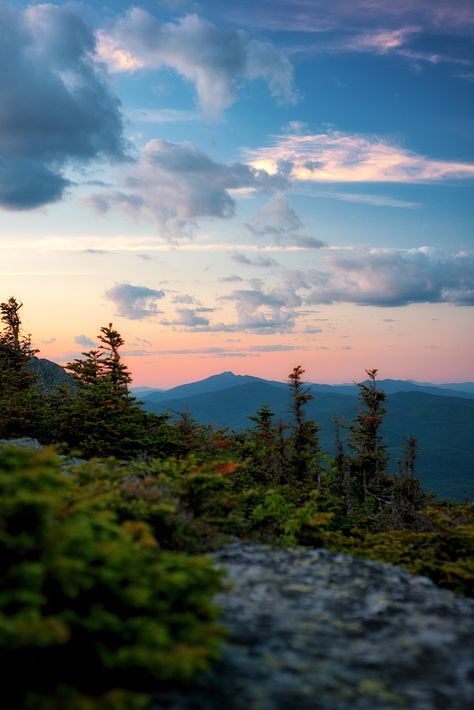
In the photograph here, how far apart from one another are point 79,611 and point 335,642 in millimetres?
2643

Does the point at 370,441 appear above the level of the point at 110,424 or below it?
below

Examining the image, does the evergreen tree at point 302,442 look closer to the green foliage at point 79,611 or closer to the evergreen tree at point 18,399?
the evergreen tree at point 18,399

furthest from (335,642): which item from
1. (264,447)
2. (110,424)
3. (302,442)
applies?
(302,442)

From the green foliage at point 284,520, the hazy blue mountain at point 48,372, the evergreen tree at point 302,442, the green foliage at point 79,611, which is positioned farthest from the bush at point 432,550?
the hazy blue mountain at point 48,372

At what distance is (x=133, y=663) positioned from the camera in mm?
4379

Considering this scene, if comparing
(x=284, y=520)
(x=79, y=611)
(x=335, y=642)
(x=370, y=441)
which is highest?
(x=79, y=611)

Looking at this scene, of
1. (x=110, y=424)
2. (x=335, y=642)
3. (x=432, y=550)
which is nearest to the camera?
(x=335, y=642)

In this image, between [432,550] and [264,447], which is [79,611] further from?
[264,447]

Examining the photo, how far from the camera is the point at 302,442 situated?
4647cm

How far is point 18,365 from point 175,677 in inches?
1643

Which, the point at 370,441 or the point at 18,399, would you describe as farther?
the point at 370,441

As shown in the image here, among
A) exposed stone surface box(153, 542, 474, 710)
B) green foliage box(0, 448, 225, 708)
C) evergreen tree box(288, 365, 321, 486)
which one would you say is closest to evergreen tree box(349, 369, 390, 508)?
evergreen tree box(288, 365, 321, 486)

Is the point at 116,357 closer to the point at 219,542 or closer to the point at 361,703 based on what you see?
the point at 219,542

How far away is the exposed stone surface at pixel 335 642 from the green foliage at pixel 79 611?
0.49m
